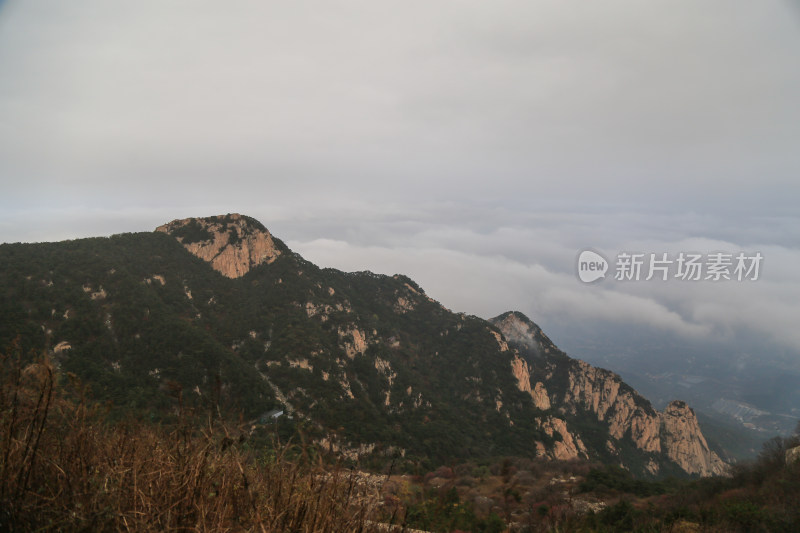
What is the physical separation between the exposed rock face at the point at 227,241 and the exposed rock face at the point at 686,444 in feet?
Answer: 363

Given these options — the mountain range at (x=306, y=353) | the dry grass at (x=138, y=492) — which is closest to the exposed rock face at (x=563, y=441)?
the mountain range at (x=306, y=353)

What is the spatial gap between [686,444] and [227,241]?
123 meters

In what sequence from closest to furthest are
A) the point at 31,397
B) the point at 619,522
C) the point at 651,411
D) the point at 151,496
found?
1. the point at 151,496
2. the point at 31,397
3. the point at 619,522
4. the point at 651,411

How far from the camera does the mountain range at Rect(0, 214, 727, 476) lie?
42375 mm

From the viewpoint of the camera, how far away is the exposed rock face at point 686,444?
94.3m

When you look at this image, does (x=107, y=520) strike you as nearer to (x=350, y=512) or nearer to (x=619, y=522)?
(x=350, y=512)

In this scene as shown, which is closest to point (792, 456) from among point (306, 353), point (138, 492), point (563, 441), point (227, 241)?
point (138, 492)

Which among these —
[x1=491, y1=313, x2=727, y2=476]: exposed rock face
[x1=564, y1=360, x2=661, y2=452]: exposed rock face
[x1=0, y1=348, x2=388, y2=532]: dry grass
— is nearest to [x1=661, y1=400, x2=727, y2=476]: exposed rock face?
[x1=491, y1=313, x2=727, y2=476]: exposed rock face

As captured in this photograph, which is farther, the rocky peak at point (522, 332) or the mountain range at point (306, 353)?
the rocky peak at point (522, 332)

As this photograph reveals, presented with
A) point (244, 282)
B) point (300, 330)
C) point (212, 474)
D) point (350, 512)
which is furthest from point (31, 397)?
point (244, 282)

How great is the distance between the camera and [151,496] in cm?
336

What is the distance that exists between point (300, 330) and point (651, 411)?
313ft

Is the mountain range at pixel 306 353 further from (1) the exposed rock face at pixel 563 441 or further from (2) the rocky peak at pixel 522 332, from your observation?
(2) the rocky peak at pixel 522 332

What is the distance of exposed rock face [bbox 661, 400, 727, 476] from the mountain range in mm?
384
